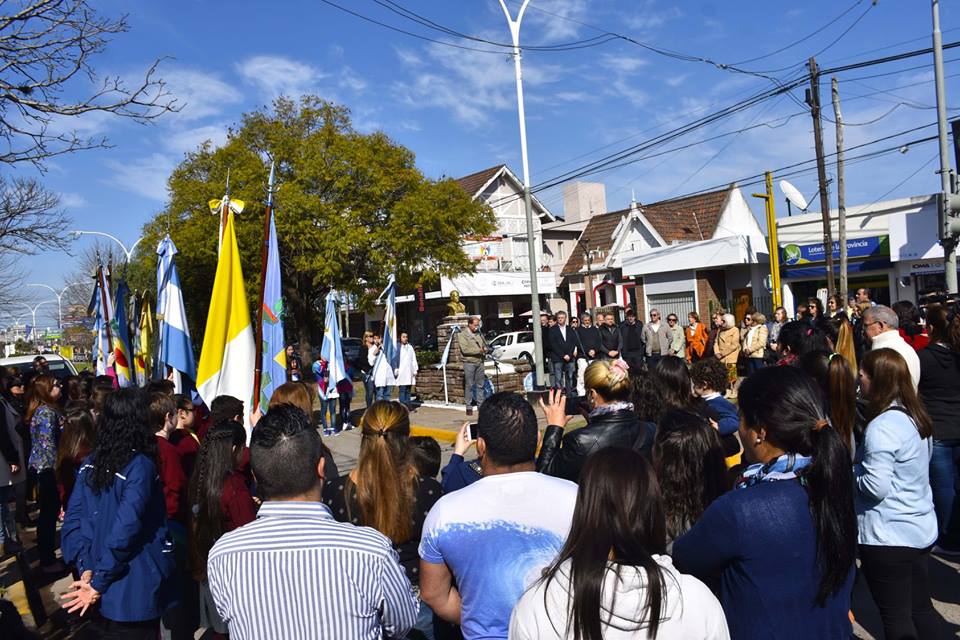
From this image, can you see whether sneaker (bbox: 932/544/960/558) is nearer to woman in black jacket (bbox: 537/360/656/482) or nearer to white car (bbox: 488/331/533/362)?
woman in black jacket (bbox: 537/360/656/482)

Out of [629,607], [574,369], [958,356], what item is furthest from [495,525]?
[574,369]

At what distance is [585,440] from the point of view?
3668 millimetres

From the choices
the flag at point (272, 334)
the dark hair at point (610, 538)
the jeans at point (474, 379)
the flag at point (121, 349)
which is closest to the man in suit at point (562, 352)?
the jeans at point (474, 379)

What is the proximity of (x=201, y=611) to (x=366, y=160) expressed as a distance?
22.8m

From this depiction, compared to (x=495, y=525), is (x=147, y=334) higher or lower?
higher

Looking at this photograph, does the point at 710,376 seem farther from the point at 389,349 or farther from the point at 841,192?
the point at 841,192

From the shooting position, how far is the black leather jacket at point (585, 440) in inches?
142

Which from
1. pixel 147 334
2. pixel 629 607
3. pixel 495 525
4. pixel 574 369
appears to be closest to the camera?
pixel 629 607

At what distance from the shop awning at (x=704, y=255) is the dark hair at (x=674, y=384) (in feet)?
75.4

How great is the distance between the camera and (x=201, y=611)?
167 inches

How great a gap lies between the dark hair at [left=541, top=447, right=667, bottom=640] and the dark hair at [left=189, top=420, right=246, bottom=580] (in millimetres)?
2489

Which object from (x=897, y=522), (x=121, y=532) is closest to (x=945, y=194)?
(x=897, y=522)

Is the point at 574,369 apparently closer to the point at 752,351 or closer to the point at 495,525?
the point at 752,351

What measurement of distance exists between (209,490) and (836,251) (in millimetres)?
26047
